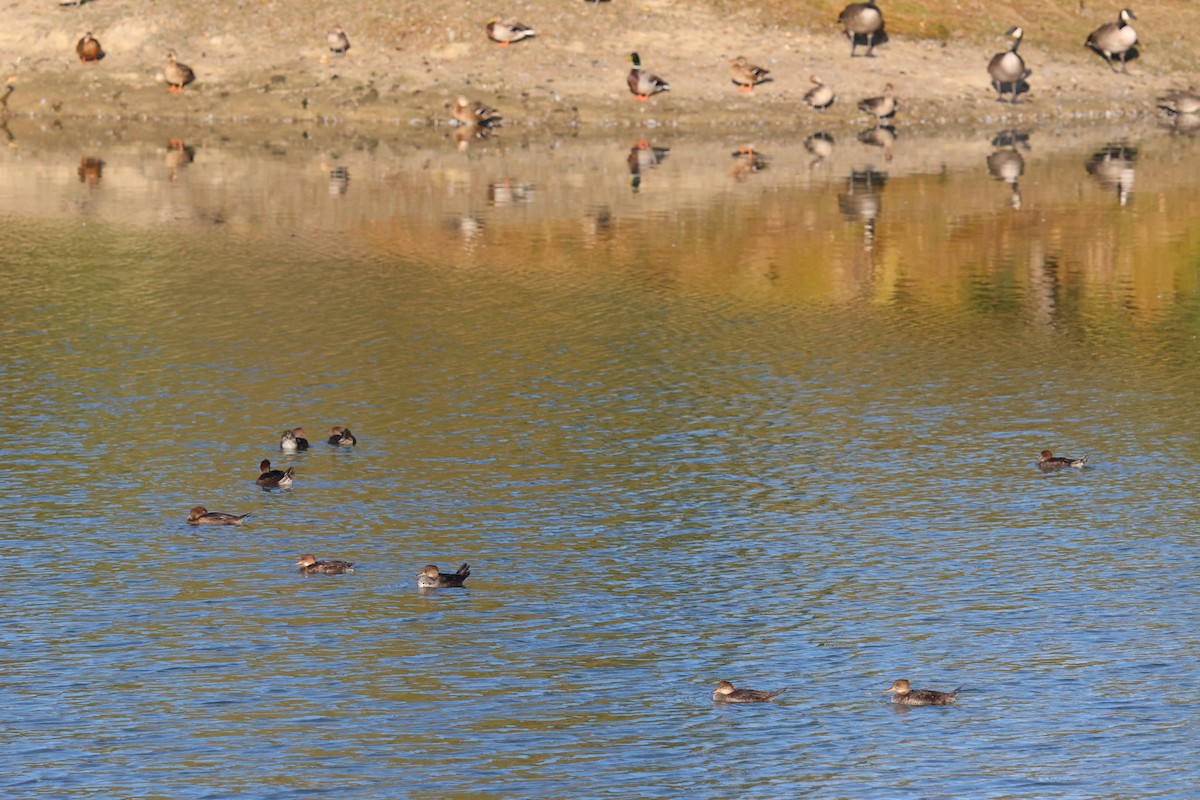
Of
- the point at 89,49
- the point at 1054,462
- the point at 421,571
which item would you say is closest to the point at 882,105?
the point at 89,49

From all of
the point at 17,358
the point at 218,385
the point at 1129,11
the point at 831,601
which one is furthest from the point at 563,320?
the point at 1129,11

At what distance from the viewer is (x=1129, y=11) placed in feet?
273

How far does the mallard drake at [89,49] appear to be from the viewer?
254 ft

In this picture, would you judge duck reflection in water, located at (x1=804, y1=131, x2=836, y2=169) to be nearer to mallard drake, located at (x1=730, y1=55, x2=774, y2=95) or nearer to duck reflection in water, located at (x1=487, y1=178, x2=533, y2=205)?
mallard drake, located at (x1=730, y1=55, x2=774, y2=95)

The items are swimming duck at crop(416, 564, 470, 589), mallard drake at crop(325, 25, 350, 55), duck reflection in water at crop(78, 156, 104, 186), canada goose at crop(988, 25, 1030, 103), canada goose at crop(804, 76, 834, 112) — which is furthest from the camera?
mallard drake at crop(325, 25, 350, 55)

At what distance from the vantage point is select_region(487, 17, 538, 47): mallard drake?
76.0 meters

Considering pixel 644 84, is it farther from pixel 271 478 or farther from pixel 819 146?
pixel 271 478

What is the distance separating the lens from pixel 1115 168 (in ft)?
218

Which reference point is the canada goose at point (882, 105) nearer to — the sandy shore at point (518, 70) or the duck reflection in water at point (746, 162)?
the sandy shore at point (518, 70)

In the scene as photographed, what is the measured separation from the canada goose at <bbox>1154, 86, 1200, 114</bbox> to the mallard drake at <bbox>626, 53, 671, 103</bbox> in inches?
859

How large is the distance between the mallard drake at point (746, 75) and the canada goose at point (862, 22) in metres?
4.79

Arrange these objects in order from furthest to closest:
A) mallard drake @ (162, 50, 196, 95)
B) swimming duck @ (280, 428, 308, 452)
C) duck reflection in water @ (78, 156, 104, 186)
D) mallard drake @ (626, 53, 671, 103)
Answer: mallard drake @ (162, 50, 196, 95), mallard drake @ (626, 53, 671, 103), duck reflection in water @ (78, 156, 104, 186), swimming duck @ (280, 428, 308, 452)

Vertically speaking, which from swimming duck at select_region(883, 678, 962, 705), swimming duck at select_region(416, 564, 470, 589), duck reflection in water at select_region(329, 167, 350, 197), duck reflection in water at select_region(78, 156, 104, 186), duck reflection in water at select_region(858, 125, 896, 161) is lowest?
swimming duck at select_region(883, 678, 962, 705)

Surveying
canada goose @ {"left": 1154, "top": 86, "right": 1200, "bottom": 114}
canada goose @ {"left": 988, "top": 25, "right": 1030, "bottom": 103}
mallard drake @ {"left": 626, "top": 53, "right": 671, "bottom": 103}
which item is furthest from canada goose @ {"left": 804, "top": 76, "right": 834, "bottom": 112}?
canada goose @ {"left": 1154, "top": 86, "right": 1200, "bottom": 114}
